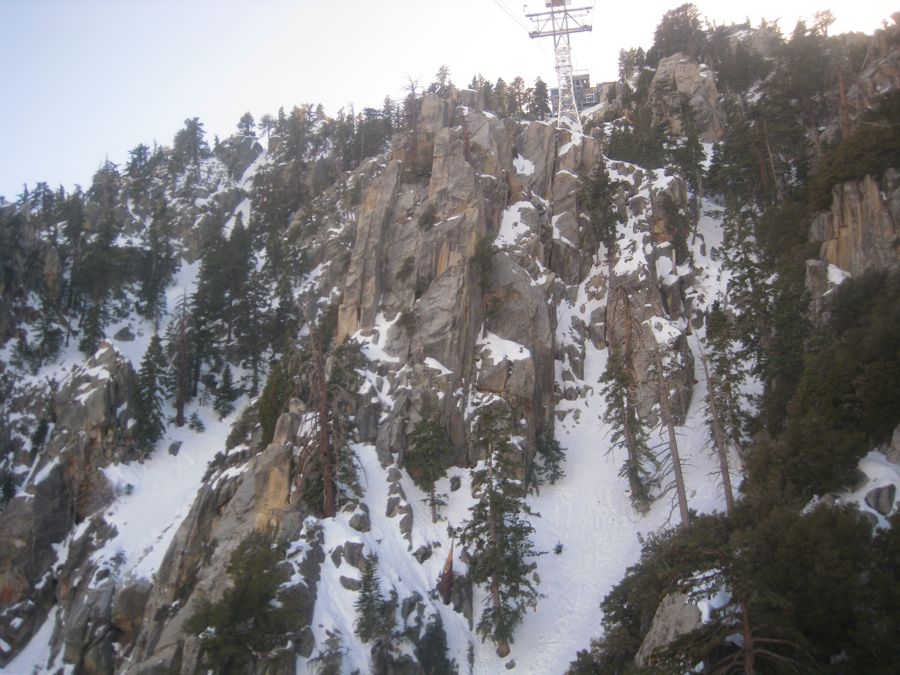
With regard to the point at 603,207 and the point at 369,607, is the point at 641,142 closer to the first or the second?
the point at 603,207

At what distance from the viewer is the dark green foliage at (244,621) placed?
55.3ft

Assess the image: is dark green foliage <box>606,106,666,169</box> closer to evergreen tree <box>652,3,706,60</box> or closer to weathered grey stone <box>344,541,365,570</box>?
evergreen tree <box>652,3,706,60</box>

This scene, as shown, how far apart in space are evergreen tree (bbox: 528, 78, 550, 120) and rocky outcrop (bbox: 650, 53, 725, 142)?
529 inches

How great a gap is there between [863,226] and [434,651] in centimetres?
2617

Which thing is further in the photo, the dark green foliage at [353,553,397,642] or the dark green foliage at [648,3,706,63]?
the dark green foliage at [648,3,706,63]

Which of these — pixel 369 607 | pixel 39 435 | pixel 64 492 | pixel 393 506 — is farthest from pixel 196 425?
pixel 369 607

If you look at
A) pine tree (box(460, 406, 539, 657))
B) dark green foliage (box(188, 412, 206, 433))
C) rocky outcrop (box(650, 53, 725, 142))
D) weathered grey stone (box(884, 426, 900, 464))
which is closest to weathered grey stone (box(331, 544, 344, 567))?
pine tree (box(460, 406, 539, 657))

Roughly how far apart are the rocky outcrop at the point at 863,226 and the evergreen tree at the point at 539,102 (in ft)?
165

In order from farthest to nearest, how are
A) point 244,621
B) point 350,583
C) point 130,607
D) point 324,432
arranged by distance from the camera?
point 130,607
point 324,432
point 350,583
point 244,621

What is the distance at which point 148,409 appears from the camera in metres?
41.7

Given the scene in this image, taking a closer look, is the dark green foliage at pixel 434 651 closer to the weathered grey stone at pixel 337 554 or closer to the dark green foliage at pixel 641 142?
the weathered grey stone at pixel 337 554

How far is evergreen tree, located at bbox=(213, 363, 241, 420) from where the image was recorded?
45.6 m

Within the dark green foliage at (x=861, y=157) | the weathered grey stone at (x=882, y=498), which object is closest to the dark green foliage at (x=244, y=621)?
the weathered grey stone at (x=882, y=498)

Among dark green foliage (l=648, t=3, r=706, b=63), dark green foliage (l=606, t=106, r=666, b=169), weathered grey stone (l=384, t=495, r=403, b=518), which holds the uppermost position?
dark green foliage (l=648, t=3, r=706, b=63)
